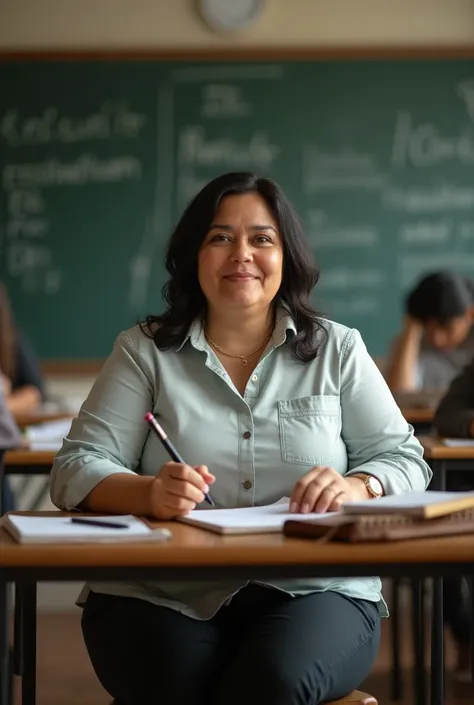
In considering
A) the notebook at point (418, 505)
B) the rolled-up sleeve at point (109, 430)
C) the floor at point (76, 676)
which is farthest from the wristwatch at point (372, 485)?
the floor at point (76, 676)

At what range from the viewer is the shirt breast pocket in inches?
75.0

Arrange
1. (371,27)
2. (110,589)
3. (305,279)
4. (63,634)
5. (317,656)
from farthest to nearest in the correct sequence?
(371,27)
(63,634)
(305,279)
(110,589)
(317,656)

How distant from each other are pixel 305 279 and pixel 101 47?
2.97m

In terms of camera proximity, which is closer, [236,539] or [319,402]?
[236,539]

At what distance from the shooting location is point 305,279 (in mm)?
2121

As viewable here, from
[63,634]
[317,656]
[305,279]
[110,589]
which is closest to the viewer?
[317,656]

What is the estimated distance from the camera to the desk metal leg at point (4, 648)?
4.42 feet

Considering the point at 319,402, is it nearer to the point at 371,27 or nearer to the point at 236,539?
the point at 236,539

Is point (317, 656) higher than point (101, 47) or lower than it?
lower

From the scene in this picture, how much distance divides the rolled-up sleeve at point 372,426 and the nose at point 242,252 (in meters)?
0.24

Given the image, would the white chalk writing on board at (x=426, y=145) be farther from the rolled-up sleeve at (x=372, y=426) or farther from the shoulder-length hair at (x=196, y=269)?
the rolled-up sleeve at (x=372, y=426)

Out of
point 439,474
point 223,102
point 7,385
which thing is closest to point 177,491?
point 439,474

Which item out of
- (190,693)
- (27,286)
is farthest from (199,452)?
(27,286)

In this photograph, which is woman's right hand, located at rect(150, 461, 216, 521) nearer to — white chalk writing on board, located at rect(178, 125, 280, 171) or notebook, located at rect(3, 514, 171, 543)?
notebook, located at rect(3, 514, 171, 543)
